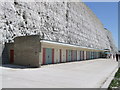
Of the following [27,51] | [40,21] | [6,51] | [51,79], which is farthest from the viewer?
[40,21]

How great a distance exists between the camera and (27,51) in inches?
649

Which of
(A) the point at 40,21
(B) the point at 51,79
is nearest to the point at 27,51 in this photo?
(B) the point at 51,79

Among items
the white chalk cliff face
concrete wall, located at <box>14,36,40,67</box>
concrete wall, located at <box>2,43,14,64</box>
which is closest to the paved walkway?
concrete wall, located at <box>14,36,40,67</box>

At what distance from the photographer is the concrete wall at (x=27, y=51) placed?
52.0 feet

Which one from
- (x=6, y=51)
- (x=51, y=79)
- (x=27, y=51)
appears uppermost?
(x=27, y=51)

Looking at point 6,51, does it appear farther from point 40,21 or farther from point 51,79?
point 51,79

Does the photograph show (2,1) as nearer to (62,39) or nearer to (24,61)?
(24,61)

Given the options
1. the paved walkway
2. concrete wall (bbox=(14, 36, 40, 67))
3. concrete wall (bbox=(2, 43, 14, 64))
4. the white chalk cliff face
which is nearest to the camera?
the paved walkway

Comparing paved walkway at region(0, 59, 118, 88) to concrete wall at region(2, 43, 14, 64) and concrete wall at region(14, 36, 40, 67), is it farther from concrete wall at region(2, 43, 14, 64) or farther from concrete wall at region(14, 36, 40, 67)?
concrete wall at region(2, 43, 14, 64)

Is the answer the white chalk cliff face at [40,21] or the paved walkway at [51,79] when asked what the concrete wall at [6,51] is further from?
the paved walkway at [51,79]

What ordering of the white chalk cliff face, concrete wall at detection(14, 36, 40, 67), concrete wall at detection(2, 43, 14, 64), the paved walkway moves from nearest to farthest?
1. the paved walkway
2. concrete wall at detection(14, 36, 40, 67)
3. concrete wall at detection(2, 43, 14, 64)
4. the white chalk cliff face

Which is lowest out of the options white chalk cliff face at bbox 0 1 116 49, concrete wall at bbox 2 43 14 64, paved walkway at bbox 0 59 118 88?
paved walkway at bbox 0 59 118 88

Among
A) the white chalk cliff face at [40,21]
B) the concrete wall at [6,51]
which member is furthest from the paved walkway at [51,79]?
the white chalk cliff face at [40,21]

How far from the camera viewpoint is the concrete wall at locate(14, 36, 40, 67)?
15836 mm
